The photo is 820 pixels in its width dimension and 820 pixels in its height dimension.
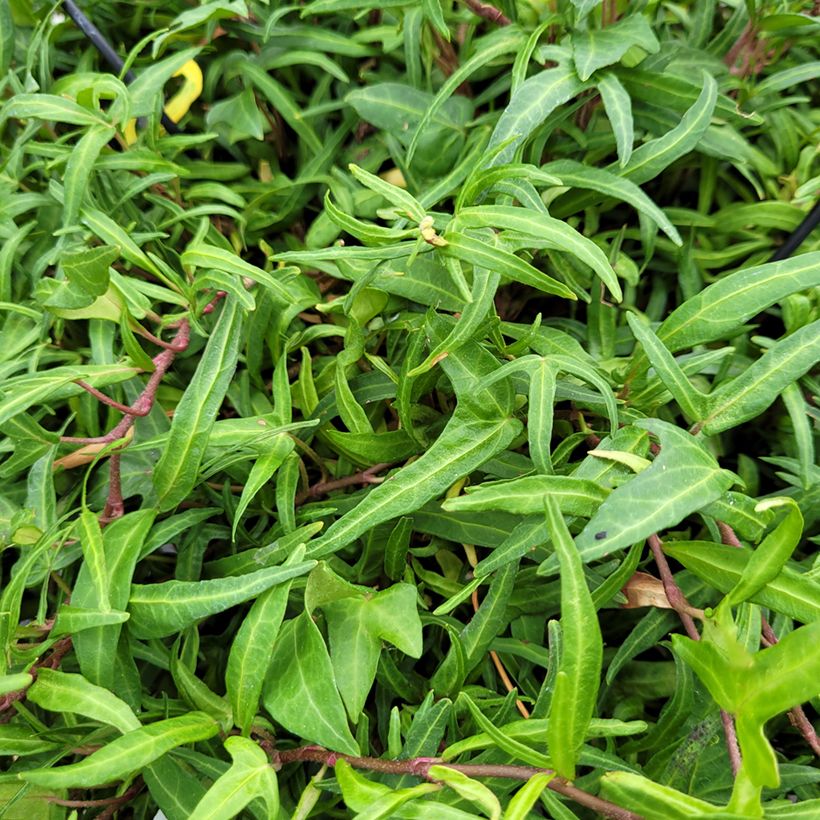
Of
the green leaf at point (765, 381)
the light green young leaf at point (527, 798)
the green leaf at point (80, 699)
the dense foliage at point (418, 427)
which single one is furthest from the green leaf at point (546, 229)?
the green leaf at point (80, 699)

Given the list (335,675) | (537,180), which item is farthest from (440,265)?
(335,675)

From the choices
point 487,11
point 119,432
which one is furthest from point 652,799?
point 487,11

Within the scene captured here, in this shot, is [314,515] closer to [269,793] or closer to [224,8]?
[269,793]

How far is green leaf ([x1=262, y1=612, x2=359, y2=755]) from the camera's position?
1.76 feet

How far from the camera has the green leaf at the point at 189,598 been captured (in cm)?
54

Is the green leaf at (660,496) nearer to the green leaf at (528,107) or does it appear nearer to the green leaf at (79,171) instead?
the green leaf at (528,107)

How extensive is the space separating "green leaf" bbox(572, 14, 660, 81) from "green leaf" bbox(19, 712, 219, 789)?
1.96ft

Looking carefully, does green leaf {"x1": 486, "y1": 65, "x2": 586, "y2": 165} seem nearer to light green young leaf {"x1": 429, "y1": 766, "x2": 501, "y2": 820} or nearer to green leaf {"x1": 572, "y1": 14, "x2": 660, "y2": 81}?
green leaf {"x1": 572, "y1": 14, "x2": 660, "y2": 81}

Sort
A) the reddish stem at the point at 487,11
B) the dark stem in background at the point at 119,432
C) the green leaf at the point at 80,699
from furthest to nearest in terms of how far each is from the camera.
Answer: the reddish stem at the point at 487,11 < the dark stem in background at the point at 119,432 < the green leaf at the point at 80,699

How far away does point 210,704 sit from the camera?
1.95ft

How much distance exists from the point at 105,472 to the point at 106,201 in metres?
0.28

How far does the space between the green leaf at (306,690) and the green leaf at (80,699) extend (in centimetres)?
10

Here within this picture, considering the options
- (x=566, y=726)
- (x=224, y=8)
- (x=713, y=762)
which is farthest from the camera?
(x=224, y=8)

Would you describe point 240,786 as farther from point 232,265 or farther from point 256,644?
point 232,265
